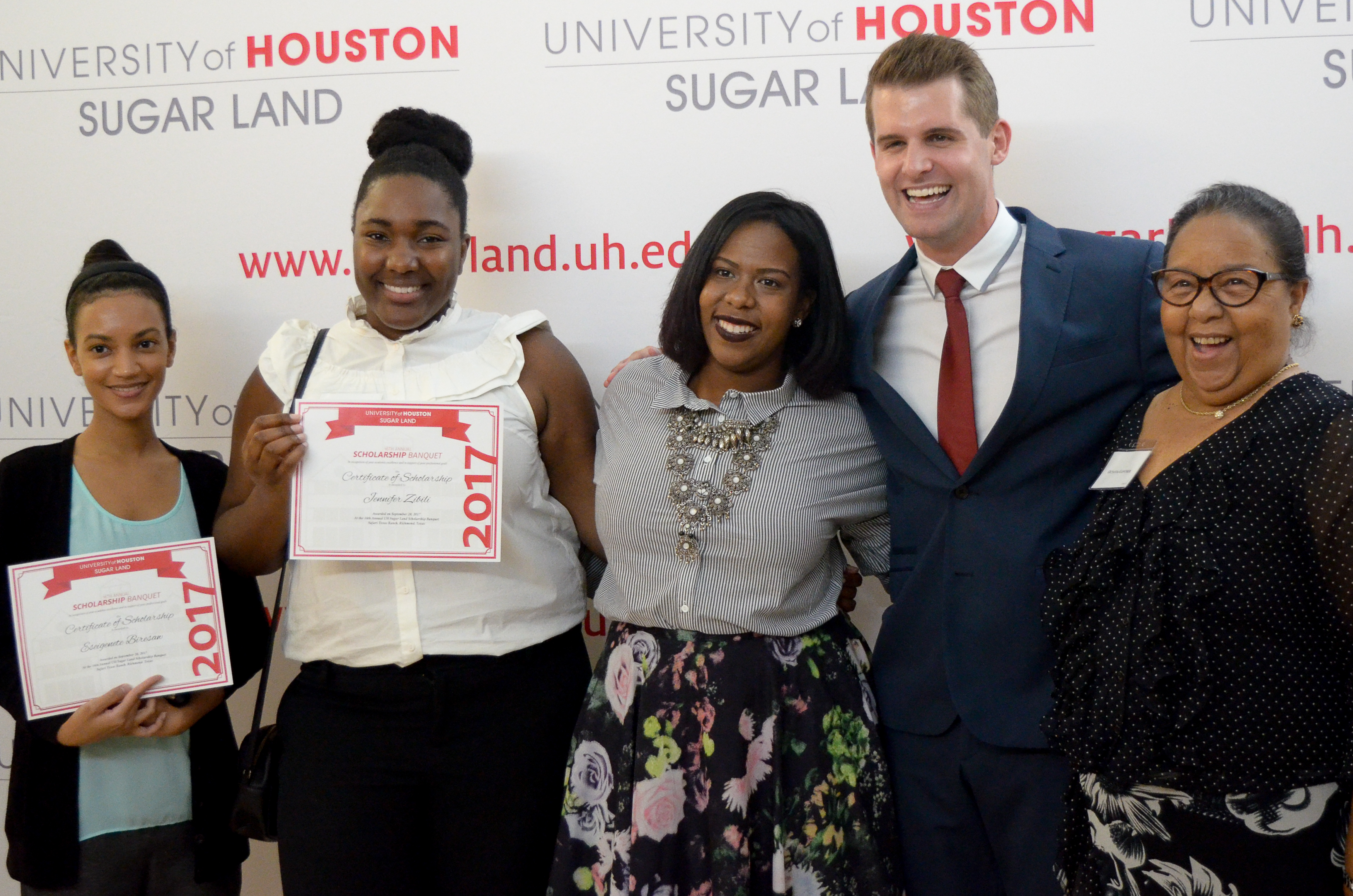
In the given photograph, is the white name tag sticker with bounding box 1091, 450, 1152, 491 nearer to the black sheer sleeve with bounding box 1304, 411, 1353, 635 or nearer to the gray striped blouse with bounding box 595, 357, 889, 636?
the black sheer sleeve with bounding box 1304, 411, 1353, 635

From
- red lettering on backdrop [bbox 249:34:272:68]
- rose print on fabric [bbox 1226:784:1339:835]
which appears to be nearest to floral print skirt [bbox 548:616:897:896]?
rose print on fabric [bbox 1226:784:1339:835]

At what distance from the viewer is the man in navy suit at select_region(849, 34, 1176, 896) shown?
1.81 metres

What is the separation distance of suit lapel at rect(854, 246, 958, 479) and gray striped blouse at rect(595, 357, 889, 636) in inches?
3.0

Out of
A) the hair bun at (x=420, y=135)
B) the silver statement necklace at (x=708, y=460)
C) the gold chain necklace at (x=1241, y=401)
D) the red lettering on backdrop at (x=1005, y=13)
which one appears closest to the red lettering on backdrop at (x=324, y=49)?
the hair bun at (x=420, y=135)

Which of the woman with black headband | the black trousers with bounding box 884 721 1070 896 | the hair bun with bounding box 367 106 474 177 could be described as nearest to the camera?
the black trousers with bounding box 884 721 1070 896

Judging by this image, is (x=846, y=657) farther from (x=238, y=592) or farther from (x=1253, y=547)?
(x=238, y=592)

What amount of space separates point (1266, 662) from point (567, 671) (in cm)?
123

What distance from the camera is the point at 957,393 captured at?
1.90 meters

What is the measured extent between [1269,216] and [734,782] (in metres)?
1.24

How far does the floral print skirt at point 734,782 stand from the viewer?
1808 millimetres

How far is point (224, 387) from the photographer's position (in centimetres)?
275

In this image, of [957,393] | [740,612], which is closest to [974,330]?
[957,393]

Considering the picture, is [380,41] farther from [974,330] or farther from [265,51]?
[974,330]

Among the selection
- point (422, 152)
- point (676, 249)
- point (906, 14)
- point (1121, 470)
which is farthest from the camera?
point (676, 249)
